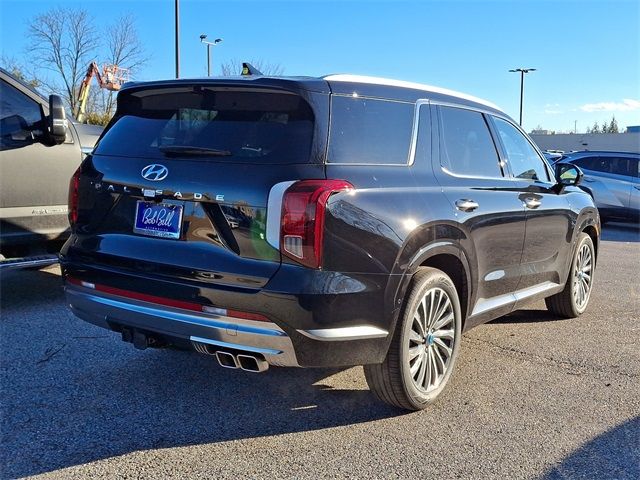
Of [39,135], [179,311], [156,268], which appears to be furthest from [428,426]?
[39,135]

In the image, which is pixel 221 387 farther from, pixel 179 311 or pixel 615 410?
pixel 615 410

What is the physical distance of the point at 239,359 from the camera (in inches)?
120

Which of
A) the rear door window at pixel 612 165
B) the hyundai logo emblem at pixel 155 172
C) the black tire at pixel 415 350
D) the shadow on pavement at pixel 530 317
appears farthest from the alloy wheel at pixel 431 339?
the rear door window at pixel 612 165

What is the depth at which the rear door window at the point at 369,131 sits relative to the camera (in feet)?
10.4

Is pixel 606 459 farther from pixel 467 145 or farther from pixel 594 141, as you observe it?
pixel 594 141

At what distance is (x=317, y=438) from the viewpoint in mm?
3266

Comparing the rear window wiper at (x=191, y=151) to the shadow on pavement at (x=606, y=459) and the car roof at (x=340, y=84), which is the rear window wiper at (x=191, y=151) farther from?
the shadow on pavement at (x=606, y=459)

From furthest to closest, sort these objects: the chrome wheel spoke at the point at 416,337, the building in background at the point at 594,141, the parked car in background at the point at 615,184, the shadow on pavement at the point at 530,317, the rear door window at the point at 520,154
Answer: the building in background at the point at 594,141, the parked car in background at the point at 615,184, the shadow on pavement at the point at 530,317, the rear door window at the point at 520,154, the chrome wheel spoke at the point at 416,337

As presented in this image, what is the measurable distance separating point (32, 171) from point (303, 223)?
3821 mm

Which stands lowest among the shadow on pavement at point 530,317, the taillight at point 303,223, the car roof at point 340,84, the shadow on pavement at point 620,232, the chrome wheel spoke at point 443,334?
the shadow on pavement at point 530,317

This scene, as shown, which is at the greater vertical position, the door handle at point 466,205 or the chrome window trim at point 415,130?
the chrome window trim at point 415,130

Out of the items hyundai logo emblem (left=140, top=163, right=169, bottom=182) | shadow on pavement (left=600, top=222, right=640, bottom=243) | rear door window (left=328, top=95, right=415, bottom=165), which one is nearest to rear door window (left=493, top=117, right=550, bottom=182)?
rear door window (left=328, top=95, right=415, bottom=165)

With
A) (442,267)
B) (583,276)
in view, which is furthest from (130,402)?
(583,276)

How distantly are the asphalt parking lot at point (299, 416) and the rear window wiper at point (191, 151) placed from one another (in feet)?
→ 4.96
